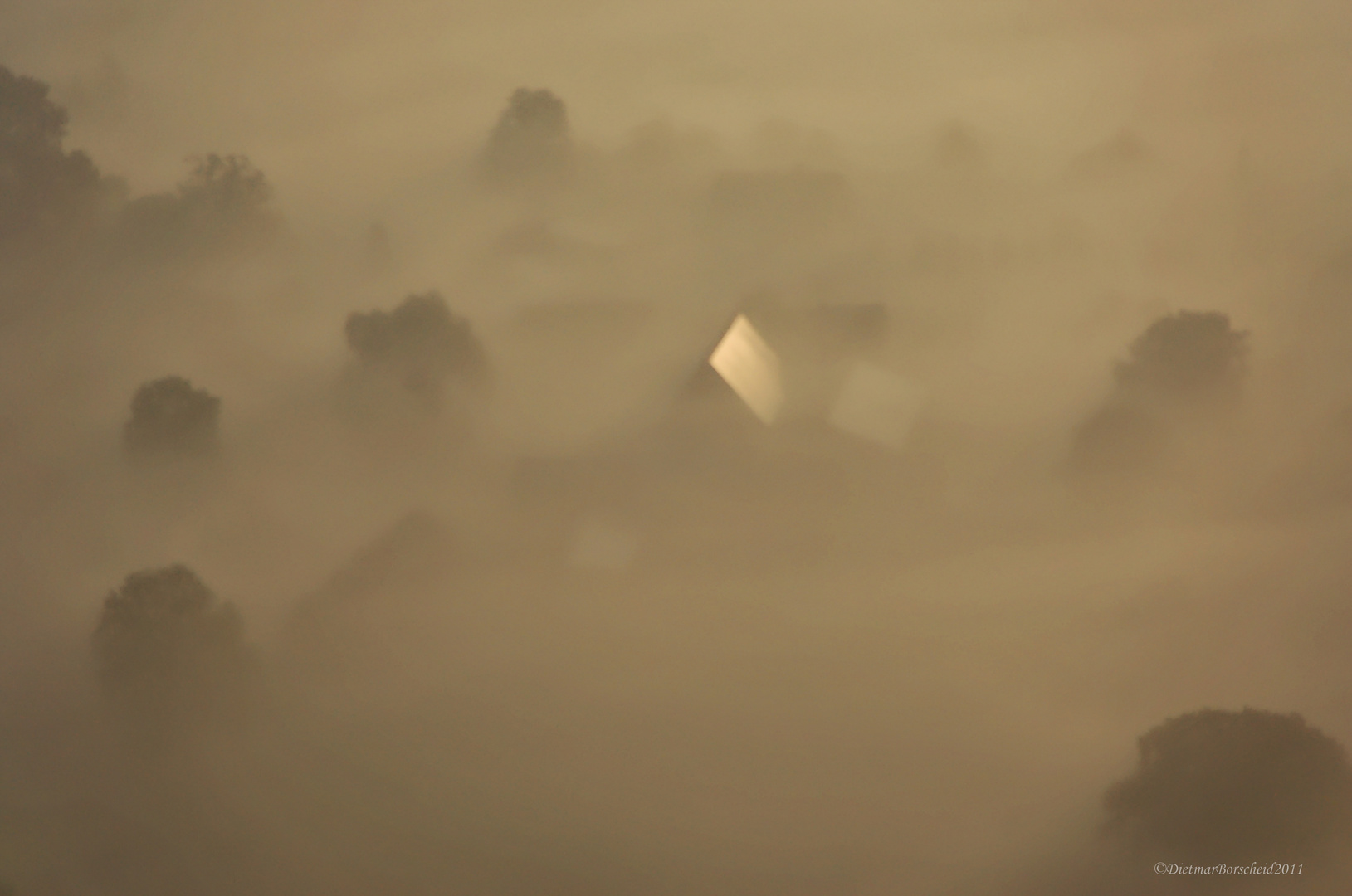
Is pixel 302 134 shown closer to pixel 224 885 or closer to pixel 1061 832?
pixel 224 885

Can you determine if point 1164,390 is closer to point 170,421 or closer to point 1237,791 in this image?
point 1237,791

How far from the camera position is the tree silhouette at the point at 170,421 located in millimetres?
18234

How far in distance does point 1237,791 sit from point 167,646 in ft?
52.4

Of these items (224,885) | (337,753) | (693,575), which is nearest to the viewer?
(224,885)

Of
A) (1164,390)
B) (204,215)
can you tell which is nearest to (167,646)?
(204,215)

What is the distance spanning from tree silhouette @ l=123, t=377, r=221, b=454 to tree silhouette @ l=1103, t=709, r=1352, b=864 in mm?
17588

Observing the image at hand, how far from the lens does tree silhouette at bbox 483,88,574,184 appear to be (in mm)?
24406

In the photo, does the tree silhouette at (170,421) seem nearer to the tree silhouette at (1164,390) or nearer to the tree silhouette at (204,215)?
the tree silhouette at (204,215)

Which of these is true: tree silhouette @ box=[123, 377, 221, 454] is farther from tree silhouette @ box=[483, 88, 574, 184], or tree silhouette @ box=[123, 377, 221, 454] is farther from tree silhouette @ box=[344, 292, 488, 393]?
tree silhouette @ box=[483, 88, 574, 184]

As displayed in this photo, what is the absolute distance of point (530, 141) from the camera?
24.9 metres

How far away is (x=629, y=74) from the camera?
2683cm

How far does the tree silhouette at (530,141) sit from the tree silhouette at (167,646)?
13.8 meters

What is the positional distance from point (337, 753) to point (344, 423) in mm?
7498

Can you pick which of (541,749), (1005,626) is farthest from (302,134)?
(1005,626)
